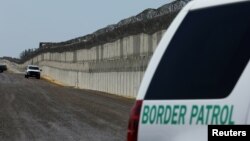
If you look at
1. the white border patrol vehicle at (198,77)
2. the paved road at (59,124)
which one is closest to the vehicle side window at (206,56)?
the white border patrol vehicle at (198,77)

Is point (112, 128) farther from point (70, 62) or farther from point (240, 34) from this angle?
point (70, 62)

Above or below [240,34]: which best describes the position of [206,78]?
below

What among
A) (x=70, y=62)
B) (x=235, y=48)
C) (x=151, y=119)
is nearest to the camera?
(x=235, y=48)

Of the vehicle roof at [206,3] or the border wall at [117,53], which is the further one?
the border wall at [117,53]

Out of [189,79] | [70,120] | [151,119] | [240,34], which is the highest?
[240,34]

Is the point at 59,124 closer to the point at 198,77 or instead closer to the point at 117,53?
the point at 198,77

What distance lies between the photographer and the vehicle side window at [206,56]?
4734 millimetres

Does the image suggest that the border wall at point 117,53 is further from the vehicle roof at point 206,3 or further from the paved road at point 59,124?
the vehicle roof at point 206,3

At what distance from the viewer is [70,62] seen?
314 ft

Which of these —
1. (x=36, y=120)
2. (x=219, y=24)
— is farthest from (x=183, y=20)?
(x=36, y=120)

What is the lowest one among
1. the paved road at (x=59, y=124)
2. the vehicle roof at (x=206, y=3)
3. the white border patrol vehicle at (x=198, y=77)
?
the paved road at (x=59, y=124)

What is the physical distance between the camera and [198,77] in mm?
4902

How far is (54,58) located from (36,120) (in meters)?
92.1

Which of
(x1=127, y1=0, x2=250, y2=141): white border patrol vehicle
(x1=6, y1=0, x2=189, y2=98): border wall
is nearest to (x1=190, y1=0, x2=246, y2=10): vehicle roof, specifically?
(x1=127, y1=0, x2=250, y2=141): white border patrol vehicle
